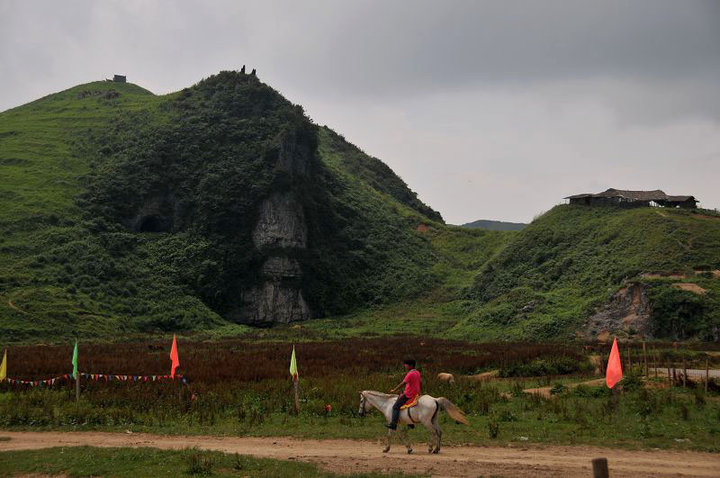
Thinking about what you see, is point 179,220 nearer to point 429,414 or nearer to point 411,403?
point 411,403

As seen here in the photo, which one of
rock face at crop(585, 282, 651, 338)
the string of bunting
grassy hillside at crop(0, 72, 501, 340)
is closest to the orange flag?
the string of bunting

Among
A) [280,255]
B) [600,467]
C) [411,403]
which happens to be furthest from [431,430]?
[280,255]

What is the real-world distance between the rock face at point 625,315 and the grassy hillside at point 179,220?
123 ft

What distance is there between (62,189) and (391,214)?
5634 cm

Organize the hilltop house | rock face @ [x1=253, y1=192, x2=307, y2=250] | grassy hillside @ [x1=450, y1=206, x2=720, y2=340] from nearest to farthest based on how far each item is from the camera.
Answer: grassy hillside @ [x1=450, y1=206, x2=720, y2=340], the hilltop house, rock face @ [x1=253, y1=192, x2=307, y2=250]

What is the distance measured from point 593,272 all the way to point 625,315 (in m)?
11.0

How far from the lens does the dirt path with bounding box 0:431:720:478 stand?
12.9m

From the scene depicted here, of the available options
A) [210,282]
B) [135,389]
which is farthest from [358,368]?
[210,282]

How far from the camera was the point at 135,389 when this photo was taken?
23.7 m

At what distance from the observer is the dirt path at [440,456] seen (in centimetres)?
1292

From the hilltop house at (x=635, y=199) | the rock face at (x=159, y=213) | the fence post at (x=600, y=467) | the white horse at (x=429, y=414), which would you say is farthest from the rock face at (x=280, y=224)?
the fence post at (x=600, y=467)

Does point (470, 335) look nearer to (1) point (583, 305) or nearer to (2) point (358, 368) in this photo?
(1) point (583, 305)

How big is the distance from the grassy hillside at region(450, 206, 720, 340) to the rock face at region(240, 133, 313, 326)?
981 inches

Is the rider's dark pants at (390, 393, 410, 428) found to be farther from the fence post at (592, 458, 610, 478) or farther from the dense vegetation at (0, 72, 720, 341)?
the dense vegetation at (0, 72, 720, 341)
